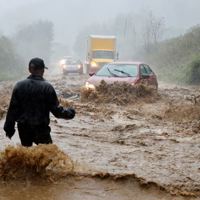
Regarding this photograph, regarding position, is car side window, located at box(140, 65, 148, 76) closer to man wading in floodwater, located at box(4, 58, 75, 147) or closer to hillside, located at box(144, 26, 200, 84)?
hillside, located at box(144, 26, 200, 84)

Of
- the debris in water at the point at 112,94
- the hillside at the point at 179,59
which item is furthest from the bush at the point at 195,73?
the debris in water at the point at 112,94

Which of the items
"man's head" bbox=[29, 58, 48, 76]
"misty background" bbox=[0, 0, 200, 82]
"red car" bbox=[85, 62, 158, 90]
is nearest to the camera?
"man's head" bbox=[29, 58, 48, 76]

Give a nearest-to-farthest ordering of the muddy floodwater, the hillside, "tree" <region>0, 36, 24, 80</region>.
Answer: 1. the muddy floodwater
2. the hillside
3. "tree" <region>0, 36, 24, 80</region>

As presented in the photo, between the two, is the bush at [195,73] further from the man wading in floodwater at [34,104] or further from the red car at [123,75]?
the man wading in floodwater at [34,104]

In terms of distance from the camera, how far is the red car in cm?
1587

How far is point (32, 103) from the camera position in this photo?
18.1 feet

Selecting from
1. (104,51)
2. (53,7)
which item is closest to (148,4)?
(53,7)

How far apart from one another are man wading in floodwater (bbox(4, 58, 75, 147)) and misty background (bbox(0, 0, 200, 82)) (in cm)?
4209

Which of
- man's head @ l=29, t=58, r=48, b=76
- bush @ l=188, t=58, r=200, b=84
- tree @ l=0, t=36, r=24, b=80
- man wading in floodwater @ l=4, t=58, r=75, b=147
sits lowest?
tree @ l=0, t=36, r=24, b=80

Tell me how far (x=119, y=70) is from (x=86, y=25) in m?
91.3

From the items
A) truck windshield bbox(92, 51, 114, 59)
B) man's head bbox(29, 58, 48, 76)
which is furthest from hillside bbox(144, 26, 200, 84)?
man's head bbox(29, 58, 48, 76)

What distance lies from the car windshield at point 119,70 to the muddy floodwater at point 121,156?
2.01 meters

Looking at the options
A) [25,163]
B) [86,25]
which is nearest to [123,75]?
[25,163]

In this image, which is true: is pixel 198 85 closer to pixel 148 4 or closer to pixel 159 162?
pixel 159 162
